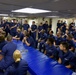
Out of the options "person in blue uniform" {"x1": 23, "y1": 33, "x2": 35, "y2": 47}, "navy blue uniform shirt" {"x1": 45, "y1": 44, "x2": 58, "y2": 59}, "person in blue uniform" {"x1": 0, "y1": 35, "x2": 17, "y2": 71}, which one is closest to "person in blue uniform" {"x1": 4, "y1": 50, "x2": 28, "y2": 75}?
"person in blue uniform" {"x1": 0, "y1": 35, "x2": 17, "y2": 71}

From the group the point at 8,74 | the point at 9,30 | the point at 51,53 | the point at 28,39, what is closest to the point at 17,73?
the point at 8,74

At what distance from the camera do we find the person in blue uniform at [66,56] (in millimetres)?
3892

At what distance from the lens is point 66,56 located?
157 inches

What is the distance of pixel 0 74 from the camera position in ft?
12.3

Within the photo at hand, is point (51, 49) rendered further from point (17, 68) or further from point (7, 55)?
point (17, 68)

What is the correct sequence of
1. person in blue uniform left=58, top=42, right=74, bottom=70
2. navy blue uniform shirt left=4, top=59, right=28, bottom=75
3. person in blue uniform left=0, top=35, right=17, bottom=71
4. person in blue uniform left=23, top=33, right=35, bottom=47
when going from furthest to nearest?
person in blue uniform left=23, top=33, right=35, bottom=47
person in blue uniform left=58, top=42, right=74, bottom=70
person in blue uniform left=0, top=35, right=17, bottom=71
navy blue uniform shirt left=4, top=59, right=28, bottom=75

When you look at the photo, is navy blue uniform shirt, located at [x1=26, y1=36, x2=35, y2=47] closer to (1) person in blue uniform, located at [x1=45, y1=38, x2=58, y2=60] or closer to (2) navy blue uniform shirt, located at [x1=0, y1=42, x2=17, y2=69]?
(1) person in blue uniform, located at [x1=45, y1=38, x2=58, y2=60]

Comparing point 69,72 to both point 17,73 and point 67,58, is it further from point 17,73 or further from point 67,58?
point 17,73

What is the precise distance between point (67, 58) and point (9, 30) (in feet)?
21.4

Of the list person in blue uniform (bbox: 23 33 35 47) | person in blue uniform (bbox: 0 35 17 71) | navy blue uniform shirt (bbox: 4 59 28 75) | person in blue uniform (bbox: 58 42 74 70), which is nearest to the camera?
navy blue uniform shirt (bbox: 4 59 28 75)

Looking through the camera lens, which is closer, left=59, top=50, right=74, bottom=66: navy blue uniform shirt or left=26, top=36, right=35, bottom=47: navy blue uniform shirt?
left=59, top=50, right=74, bottom=66: navy blue uniform shirt

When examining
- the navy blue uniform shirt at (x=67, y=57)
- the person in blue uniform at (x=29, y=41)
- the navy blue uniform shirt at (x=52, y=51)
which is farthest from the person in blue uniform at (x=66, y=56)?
the person in blue uniform at (x=29, y=41)

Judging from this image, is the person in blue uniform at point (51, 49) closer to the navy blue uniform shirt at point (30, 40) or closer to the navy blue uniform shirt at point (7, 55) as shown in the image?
the navy blue uniform shirt at point (30, 40)

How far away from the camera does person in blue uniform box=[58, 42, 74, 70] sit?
3.89 metres
